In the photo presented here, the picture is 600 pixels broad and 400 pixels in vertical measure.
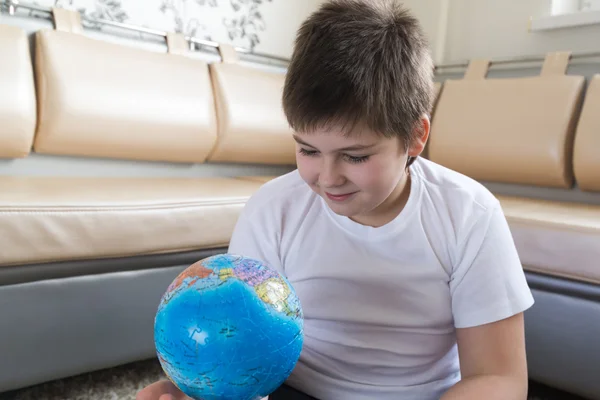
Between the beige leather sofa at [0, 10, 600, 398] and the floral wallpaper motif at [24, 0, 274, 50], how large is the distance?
0.42 feet

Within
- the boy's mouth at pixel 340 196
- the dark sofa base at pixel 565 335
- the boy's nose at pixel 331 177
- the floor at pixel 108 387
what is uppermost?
the boy's nose at pixel 331 177

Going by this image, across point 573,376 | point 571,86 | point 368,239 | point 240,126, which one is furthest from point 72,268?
point 571,86

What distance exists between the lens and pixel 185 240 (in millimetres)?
1600

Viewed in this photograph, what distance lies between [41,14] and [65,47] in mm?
311

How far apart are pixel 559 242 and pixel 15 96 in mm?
1781

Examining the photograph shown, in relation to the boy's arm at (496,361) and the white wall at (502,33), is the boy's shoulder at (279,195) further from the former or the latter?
the white wall at (502,33)

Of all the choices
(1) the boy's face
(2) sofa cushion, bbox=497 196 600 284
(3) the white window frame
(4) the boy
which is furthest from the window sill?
(1) the boy's face

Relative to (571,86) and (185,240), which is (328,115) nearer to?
(185,240)

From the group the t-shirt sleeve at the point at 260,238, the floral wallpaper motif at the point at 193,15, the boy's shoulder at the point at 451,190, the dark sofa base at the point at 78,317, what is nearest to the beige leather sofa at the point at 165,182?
the dark sofa base at the point at 78,317

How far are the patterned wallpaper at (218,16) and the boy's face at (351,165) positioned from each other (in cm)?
185

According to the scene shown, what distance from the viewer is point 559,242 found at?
4.88 feet

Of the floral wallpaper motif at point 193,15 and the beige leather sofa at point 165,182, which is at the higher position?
the floral wallpaper motif at point 193,15

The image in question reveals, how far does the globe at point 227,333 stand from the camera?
2.33 feet

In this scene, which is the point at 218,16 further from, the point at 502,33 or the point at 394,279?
the point at 394,279
